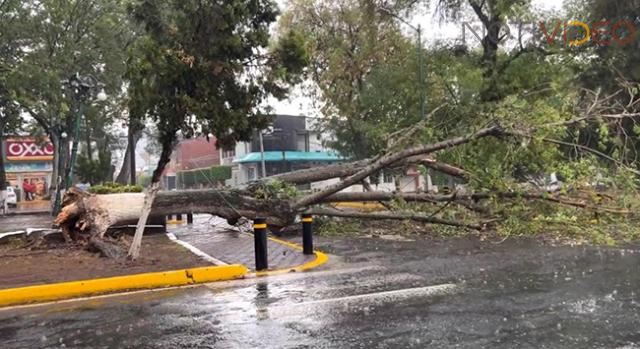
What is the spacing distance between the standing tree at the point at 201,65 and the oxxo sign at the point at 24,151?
40.3 metres

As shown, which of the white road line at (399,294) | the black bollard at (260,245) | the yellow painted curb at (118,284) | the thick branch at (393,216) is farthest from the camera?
the thick branch at (393,216)

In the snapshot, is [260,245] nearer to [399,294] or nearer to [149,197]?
[149,197]

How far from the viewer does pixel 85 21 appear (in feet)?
83.0

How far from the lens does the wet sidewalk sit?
10992 millimetres

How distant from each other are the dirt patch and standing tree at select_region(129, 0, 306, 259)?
0.61 meters

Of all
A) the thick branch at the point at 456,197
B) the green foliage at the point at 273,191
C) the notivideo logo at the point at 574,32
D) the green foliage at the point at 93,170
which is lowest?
the thick branch at the point at 456,197

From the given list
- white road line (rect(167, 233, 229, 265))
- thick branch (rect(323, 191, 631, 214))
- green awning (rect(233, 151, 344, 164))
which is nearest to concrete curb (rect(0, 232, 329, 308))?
white road line (rect(167, 233, 229, 265))

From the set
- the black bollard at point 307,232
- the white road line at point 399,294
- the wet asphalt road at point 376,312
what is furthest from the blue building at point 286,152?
the white road line at point 399,294

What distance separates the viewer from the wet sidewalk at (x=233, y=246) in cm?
1099

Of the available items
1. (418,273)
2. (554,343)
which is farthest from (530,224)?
(554,343)

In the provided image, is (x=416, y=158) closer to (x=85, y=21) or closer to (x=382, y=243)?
(x=382, y=243)

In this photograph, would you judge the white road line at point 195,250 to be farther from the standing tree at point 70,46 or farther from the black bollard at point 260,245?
the standing tree at point 70,46

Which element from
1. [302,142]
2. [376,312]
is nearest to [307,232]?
[376,312]

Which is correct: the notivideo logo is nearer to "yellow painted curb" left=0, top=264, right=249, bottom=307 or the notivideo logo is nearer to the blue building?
"yellow painted curb" left=0, top=264, right=249, bottom=307
